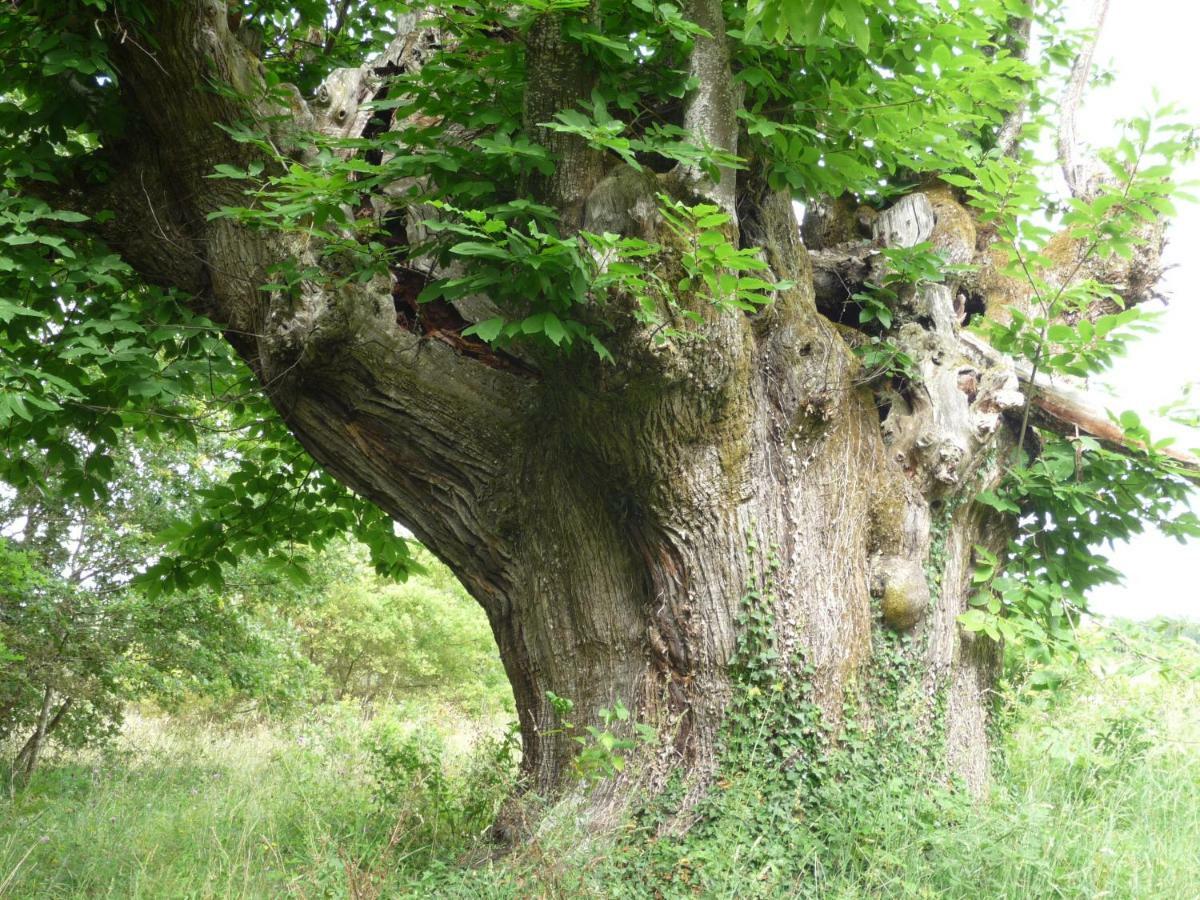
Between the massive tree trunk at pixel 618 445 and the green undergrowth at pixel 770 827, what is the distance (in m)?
0.31

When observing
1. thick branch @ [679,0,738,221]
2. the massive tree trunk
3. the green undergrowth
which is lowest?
the green undergrowth

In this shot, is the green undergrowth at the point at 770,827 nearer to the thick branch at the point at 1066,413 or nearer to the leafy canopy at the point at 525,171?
the thick branch at the point at 1066,413

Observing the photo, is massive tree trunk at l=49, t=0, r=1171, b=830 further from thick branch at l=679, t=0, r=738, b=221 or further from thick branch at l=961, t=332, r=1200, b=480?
thick branch at l=961, t=332, r=1200, b=480

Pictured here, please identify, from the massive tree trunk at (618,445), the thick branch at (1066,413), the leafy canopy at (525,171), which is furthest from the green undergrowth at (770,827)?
the leafy canopy at (525,171)

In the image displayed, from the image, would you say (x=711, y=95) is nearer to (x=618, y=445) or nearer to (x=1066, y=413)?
(x=618, y=445)

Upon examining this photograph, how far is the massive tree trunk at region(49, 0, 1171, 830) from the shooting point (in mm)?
4250

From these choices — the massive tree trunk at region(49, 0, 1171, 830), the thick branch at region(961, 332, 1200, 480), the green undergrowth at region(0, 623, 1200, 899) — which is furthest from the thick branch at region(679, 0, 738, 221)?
the thick branch at region(961, 332, 1200, 480)

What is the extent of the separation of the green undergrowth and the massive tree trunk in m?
0.31

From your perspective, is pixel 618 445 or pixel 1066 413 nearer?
pixel 618 445

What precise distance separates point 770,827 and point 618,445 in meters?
1.79

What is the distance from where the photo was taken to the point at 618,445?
4305mm

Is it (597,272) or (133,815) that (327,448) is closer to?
(597,272)

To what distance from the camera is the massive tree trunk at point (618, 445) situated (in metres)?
4.25

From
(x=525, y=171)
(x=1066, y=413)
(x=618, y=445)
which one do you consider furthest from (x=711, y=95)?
(x=1066, y=413)
